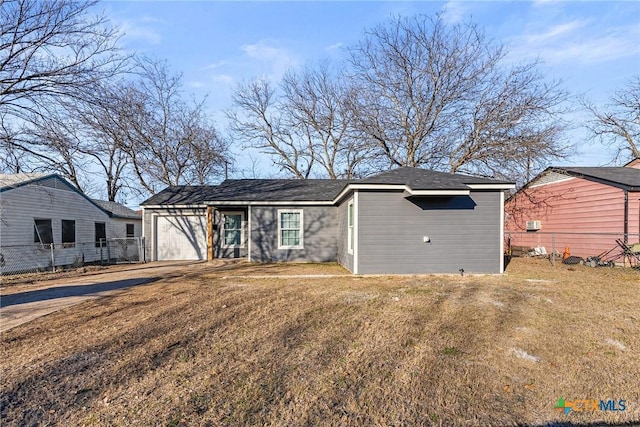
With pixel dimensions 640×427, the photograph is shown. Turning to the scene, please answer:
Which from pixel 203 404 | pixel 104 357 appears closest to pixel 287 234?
pixel 104 357

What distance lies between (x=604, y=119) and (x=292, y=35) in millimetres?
23947

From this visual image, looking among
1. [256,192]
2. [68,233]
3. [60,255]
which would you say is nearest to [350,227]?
[256,192]

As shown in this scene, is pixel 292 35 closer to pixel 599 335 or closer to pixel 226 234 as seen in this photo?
pixel 226 234

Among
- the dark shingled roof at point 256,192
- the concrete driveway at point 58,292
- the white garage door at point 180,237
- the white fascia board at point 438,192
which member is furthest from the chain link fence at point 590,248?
the white garage door at point 180,237

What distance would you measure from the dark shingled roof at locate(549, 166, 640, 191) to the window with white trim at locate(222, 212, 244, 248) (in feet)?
45.4

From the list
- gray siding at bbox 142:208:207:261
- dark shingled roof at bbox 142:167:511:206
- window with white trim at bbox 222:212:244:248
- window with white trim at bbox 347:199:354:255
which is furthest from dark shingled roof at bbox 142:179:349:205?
window with white trim at bbox 347:199:354:255

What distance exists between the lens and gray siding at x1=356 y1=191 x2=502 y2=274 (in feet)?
31.5

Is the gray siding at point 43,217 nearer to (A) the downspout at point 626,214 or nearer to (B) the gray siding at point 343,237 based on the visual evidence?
(B) the gray siding at point 343,237

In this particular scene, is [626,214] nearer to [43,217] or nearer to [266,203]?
[266,203]

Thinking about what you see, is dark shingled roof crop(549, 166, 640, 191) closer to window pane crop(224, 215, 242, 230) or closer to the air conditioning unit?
the air conditioning unit

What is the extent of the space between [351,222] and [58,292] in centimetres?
767

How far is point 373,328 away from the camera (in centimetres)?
476

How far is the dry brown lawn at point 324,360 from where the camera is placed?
271 cm

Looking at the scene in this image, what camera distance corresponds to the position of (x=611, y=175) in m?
12.9
